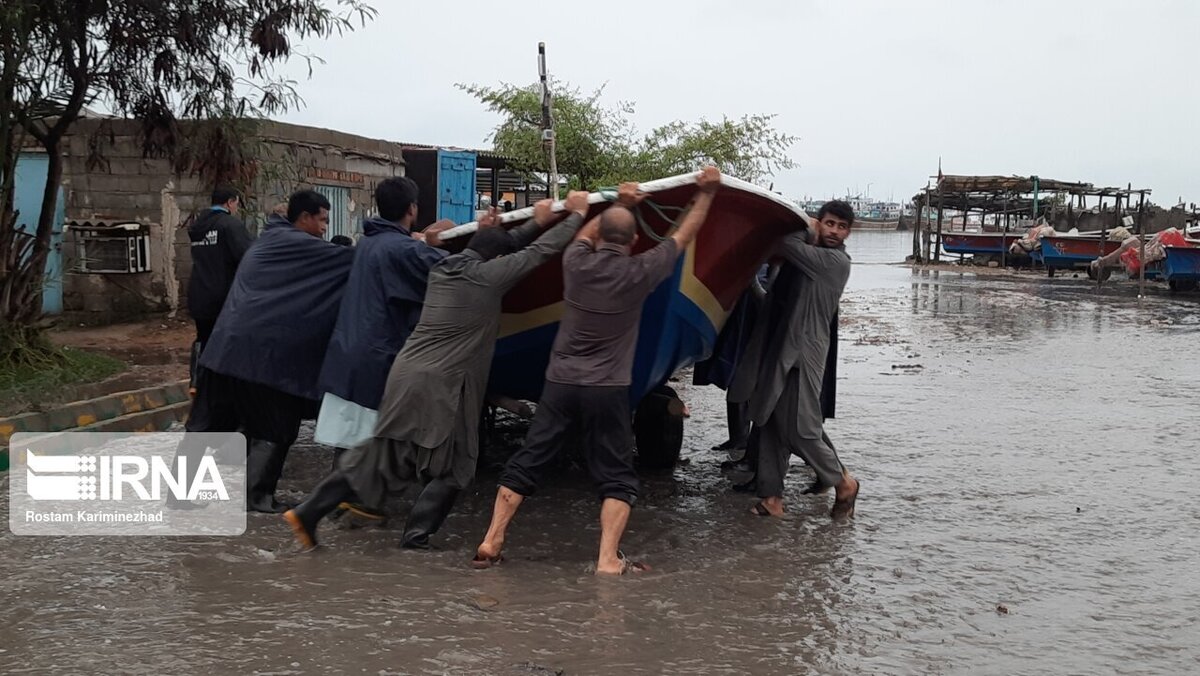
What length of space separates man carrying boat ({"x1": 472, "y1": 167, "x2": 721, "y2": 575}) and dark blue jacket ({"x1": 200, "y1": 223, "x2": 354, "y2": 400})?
1.29 metres

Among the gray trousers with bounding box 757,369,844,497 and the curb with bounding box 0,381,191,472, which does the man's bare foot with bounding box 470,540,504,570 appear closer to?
the gray trousers with bounding box 757,369,844,497

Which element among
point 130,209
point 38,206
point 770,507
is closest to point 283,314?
point 770,507

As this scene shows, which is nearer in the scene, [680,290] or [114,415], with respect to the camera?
[680,290]

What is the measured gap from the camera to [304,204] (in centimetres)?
605

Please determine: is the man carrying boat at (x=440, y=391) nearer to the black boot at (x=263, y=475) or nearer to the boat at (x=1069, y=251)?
the black boot at (x=263, y=475)

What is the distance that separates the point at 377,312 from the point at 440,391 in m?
0.63

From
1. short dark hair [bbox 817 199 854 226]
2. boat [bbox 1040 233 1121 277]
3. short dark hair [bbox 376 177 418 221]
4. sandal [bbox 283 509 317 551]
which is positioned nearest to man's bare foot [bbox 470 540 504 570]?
sandal [bbox 283 509 317 551]

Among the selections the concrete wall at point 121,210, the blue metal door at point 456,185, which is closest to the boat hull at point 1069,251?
the blue metal door at point 456,185

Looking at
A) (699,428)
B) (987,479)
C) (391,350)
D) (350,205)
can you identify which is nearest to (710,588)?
(391,350)

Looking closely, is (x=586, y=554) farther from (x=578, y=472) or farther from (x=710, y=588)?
(x=578, y=472)

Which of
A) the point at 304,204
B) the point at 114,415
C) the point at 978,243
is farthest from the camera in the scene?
the point at 978,243

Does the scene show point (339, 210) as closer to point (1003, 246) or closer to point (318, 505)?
point (318, 505)

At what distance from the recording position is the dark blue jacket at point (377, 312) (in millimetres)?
5246

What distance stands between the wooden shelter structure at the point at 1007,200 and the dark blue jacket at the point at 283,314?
32.9 metres
